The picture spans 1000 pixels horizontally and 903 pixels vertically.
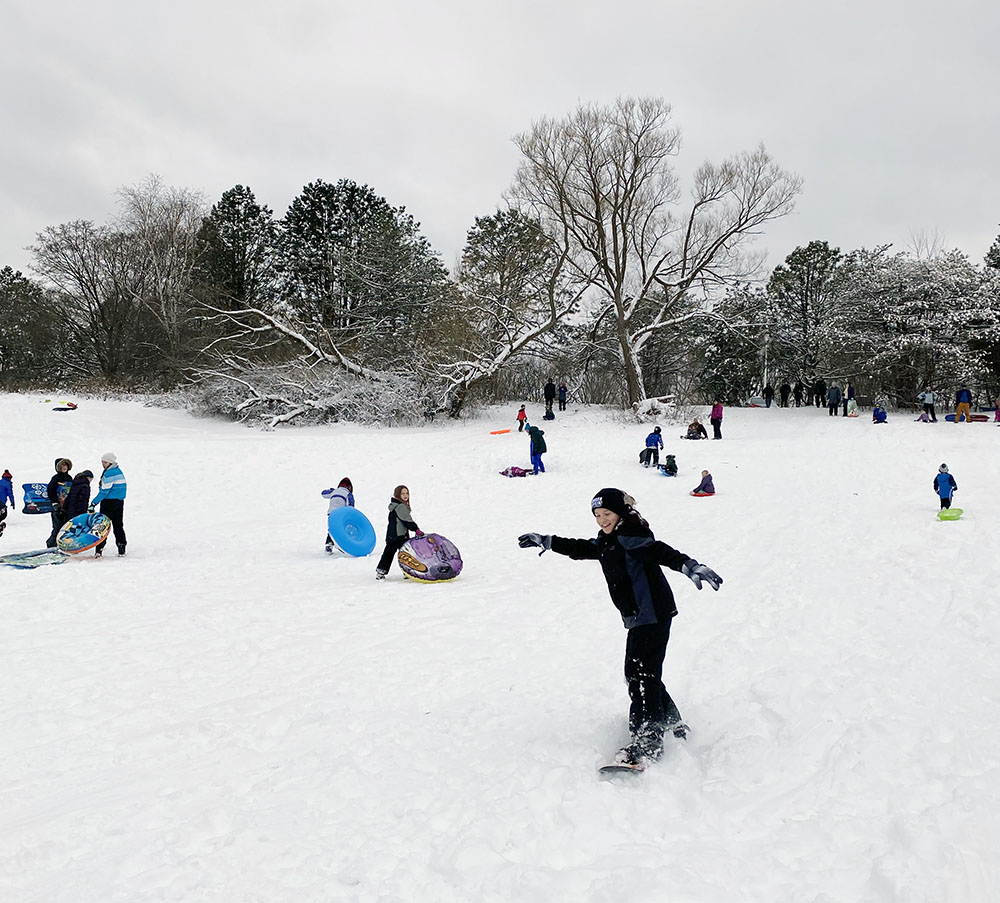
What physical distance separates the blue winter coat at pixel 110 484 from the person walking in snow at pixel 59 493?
1.01m

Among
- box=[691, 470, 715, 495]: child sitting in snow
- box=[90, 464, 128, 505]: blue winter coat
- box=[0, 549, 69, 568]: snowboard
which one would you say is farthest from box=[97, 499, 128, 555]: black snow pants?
box=[691, 470, 715, 495]: child sitting in snow

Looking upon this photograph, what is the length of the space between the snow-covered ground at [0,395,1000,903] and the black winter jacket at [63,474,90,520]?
1.28 meters

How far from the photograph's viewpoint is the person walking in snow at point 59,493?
11.4m

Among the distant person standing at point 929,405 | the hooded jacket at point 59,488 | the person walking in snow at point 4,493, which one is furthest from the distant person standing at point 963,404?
the person walking in snow at point 4,493

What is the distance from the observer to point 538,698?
17.4 ft

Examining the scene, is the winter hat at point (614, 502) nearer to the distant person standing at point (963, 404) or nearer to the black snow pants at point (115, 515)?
the black snow pants at point (115, 515)

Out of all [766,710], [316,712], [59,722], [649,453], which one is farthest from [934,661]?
[649,453]

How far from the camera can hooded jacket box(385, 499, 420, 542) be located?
32.0 feet

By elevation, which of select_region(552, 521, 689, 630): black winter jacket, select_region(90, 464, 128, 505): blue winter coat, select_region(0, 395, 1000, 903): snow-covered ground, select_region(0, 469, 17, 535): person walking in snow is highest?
select_region(552, 521, 689, 630): black winter jacket

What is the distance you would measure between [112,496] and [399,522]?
15.2ft

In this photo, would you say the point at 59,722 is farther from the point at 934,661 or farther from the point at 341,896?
the point at 934,661

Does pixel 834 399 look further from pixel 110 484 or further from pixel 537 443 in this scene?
pixel 110 484

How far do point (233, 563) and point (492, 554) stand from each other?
13.4 feet

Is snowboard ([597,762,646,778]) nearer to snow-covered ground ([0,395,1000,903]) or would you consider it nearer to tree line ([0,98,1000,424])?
snow-covered ground ([0,395,1000,903])
